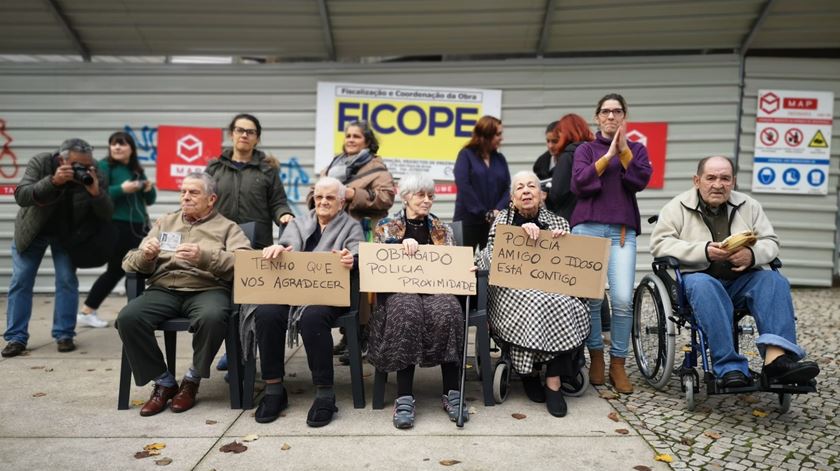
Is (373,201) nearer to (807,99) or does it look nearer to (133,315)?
(133,315)

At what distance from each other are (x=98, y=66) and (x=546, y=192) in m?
5.79

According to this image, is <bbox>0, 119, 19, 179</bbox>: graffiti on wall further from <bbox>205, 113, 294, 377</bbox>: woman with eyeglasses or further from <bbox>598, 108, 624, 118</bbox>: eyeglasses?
<bbox>598, 108, 624, 118</bbox>: eyeglasses

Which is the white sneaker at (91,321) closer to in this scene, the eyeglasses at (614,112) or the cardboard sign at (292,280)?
the cardboard sign at (292,280)

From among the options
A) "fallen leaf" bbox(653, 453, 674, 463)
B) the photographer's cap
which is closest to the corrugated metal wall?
the photographer's cap

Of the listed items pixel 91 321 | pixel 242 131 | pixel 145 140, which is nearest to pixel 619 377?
pixel 242 131

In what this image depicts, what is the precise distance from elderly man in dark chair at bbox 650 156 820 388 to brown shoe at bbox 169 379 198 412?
298 cm

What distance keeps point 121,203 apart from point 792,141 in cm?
737

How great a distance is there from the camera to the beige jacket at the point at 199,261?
3.71 metres

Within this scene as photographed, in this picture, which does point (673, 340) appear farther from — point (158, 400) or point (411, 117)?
point (411, 117)

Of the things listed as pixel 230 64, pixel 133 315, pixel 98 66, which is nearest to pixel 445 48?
pixel 230 64

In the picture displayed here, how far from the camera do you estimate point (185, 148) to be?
748 cm

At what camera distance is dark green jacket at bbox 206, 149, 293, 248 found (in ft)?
14.4

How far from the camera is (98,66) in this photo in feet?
24.2

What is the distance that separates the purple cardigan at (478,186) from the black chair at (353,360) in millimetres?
1657
